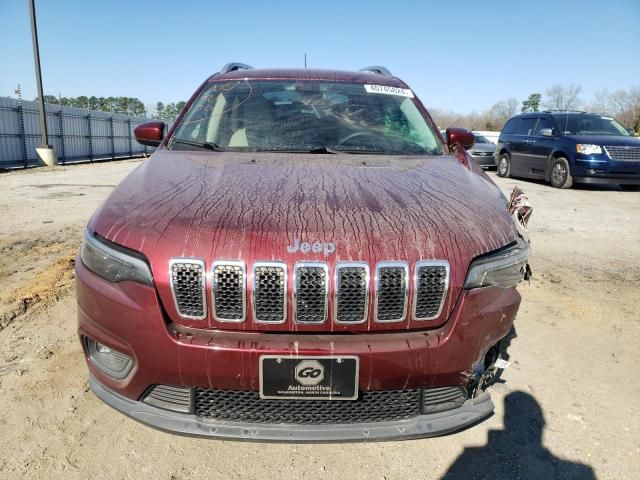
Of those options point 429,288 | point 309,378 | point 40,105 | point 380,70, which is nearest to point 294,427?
point 309,378

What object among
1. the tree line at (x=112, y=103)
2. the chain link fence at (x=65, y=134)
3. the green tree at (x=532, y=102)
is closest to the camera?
the chain link fence at (x=65, y=134)

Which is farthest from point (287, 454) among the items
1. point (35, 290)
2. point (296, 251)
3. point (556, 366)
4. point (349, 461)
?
point (35, 290)

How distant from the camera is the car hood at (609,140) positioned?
34.2 feet

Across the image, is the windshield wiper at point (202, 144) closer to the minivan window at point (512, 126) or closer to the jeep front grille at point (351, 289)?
the jeep front grille at point (351, 289)

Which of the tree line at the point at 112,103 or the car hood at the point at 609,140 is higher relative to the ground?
the tree line at the point at 112,103

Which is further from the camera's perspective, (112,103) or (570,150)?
(112,103)

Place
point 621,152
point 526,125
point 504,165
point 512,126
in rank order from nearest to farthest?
1. point 621,152
2. point 526,125
3. point 512,126
4. point 504,165

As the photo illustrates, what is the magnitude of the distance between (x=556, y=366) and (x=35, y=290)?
383cm

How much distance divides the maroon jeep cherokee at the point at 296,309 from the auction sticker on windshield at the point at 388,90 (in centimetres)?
152

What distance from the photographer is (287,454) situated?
6.90 ft

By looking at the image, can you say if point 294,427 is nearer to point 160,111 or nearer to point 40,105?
point 40,105

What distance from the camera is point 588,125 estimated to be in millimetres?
11570

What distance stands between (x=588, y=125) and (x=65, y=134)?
20.5 meters

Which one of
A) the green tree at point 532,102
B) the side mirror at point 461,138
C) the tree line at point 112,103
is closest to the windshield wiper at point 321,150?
the side mirror at point 461,138
